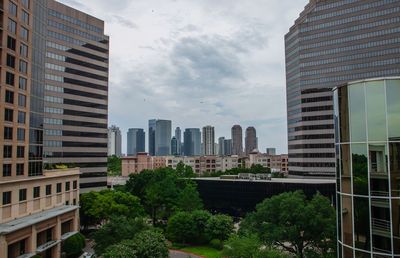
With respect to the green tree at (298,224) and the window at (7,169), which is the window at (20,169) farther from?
the green tree at (298,224)

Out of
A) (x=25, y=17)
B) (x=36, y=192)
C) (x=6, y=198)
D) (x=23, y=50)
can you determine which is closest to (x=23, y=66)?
(x=23, y=50)

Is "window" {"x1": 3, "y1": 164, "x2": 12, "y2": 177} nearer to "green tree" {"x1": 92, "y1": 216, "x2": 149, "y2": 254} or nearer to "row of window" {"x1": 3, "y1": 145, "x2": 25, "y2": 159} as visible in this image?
"row of window" {"x1": 3, "y1": 145, "x2": 25, "y2": 159}

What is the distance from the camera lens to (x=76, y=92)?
98938 millimetres

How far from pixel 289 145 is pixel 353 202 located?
10747 cm

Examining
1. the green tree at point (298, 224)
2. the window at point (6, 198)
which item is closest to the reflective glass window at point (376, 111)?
the green tree at point (298, 224)

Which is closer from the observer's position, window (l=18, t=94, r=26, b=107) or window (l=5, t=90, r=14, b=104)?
window (l=5, t=90, r=14, b=104)

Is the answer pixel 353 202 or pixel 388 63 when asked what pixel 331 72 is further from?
pixel 353 202

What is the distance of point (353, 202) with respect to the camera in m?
21.1

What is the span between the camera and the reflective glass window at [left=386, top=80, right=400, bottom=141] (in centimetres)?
1986

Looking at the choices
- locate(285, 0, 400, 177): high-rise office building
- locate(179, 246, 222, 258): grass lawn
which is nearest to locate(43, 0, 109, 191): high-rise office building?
locate(179, 246, 222, 258): grass lawn

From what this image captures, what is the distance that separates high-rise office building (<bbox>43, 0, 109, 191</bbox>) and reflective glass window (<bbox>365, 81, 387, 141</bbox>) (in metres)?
85.6

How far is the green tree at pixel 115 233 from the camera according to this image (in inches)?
1705

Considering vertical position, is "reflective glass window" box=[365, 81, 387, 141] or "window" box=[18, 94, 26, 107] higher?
"window" box=[18, 94, 26, 107]

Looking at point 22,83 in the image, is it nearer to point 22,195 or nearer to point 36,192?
point 22,195
